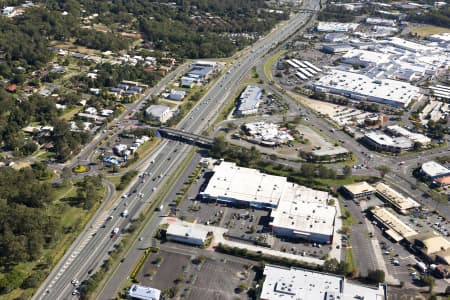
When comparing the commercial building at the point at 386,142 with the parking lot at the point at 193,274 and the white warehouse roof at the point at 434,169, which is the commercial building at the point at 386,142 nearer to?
the white warehouse roof at the point at 434,169

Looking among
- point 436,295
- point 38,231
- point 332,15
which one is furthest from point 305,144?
point 332,15

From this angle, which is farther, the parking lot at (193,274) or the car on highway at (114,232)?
the car on highway at (114,232)

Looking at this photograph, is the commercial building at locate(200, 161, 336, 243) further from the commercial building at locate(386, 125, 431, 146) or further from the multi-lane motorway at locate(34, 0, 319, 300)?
the commercial building at locate(386, 125, 431, 146)

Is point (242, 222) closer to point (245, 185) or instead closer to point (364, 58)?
point (245, 185)

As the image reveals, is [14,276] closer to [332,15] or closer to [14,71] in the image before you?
[14,71]

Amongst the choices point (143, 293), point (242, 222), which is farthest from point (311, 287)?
point (143, 293)

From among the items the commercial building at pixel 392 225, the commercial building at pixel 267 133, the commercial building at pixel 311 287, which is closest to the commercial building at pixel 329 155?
the commercial building at pixel 267 133
